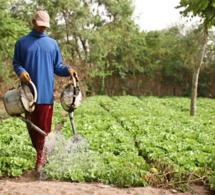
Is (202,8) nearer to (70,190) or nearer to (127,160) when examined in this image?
(127,160)

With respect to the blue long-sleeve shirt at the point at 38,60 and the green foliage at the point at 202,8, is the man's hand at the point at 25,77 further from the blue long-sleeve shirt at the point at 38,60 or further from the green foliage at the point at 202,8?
the green foliage at the point at 202,8

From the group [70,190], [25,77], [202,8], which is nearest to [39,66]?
[25,77]

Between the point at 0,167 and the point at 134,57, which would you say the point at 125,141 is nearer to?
the point at 0,167

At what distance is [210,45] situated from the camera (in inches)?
1097

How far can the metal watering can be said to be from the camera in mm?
4668

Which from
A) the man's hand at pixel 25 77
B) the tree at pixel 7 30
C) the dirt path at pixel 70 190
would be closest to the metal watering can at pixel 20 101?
the man's hand at pixel 25 77

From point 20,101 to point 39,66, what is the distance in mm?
677

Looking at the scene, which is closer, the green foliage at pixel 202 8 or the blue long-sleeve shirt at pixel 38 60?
the blue long-sleeve shirt at pixel 38 60

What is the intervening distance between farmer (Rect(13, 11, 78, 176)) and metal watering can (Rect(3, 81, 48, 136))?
0.18 metres

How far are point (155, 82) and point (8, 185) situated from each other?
25158mm

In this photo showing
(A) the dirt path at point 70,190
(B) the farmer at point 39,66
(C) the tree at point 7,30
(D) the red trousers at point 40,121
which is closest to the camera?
(A) the dirt path at point 70,190

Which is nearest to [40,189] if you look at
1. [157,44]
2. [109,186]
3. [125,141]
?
[109,186]

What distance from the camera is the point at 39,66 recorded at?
16.5ft

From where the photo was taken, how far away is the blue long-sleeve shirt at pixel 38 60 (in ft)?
16.4
